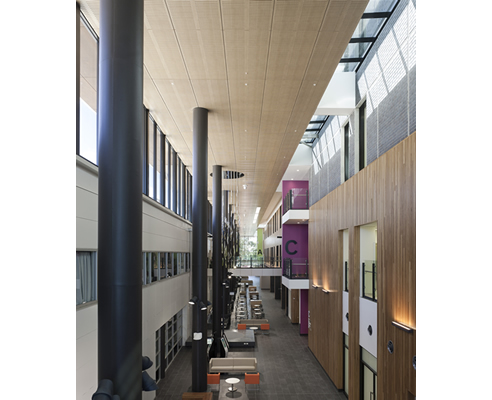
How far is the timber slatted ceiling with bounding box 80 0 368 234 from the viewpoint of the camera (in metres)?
6.93

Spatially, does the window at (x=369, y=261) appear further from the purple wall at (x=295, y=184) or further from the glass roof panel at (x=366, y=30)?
the purple wall at (x=295, y=184)

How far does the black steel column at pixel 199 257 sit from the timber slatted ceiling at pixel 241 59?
1057 mm

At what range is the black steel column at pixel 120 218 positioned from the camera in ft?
13.2

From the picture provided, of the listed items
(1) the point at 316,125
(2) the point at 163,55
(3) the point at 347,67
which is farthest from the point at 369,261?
(1) the point at 316,125

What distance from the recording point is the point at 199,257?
40.9 ft

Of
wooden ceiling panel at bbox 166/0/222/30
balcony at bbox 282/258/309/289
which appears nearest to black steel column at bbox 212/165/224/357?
balcony at bbox 282/258/309/289

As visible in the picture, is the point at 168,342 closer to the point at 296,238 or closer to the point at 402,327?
the point at 402,327

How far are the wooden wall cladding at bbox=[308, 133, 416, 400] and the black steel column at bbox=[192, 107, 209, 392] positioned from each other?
14.2 feet

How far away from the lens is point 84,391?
6562mm

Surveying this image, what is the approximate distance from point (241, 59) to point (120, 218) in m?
5.69

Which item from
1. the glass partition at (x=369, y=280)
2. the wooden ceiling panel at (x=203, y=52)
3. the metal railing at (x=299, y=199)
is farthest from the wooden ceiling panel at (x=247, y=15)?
the metal railing at (x=299, y=199)
